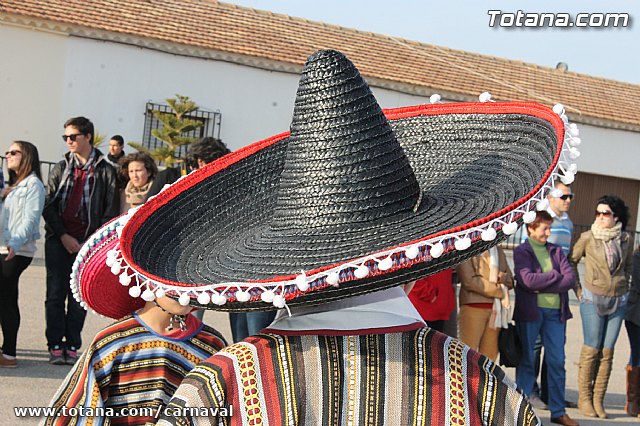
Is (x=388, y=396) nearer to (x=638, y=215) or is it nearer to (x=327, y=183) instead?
(x=327, y=183)

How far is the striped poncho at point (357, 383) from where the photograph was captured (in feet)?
6.89

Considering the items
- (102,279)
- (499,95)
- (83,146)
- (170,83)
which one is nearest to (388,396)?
(102,279)

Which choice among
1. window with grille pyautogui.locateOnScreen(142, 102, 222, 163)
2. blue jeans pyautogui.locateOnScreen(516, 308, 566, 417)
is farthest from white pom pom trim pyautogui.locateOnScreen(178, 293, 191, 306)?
window with grille pyautogui.locateOnScreen(142, 102, 222, 163)

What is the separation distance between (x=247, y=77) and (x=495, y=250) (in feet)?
46.4

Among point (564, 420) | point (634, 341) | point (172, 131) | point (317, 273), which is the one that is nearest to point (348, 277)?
point (317, 273)

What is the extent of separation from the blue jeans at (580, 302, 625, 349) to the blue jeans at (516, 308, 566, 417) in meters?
0.54

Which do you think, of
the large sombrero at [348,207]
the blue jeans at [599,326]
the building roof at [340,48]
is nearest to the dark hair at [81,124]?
the blue jeans at [599,326]

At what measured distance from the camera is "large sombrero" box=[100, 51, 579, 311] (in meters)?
1.96

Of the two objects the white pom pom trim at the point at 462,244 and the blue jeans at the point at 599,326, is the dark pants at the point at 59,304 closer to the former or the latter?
the blue jeans at the point at 599,326

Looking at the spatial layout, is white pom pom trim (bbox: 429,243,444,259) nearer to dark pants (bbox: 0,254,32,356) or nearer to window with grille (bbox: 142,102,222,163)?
dark pants (bbox: 0,254,32,356)

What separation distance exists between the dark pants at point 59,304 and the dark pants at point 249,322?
1.49 metres

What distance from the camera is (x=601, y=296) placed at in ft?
25.4

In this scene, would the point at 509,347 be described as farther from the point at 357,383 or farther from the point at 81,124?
the point at 357,383

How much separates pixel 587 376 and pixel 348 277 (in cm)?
640
